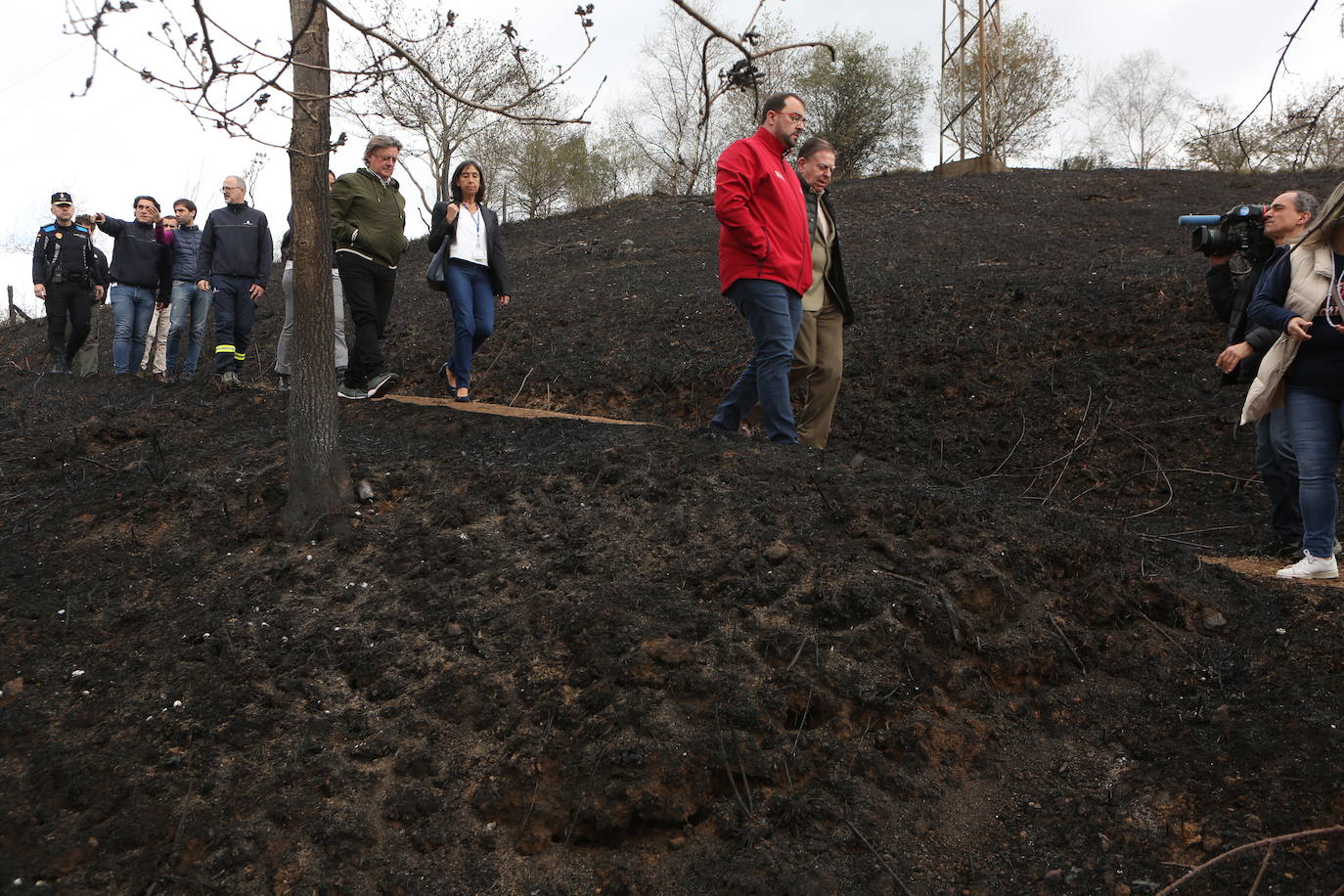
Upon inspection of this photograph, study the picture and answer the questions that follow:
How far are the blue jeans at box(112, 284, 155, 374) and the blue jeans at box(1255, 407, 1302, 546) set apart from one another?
911cm

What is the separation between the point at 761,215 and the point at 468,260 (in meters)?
2.35

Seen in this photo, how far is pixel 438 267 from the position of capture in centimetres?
635

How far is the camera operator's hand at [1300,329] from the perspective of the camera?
13.5 feet

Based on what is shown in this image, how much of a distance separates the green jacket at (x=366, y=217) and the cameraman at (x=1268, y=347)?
505 centimetres

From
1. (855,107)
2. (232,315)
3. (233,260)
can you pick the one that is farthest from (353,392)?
(855,107)

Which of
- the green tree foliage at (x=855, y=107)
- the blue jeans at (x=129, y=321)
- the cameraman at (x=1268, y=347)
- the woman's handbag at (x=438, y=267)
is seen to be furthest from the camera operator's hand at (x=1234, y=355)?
the green tree foliage at (x=855, y=107)

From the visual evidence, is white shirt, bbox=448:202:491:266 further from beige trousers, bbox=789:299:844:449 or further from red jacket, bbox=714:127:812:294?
beige trousers, bbox=789:299:844:449

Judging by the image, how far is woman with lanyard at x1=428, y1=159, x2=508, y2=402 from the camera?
20.4ft

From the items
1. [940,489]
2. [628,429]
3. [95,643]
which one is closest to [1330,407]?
[940,489]

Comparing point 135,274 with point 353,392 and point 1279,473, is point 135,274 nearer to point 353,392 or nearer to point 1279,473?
point 353,392

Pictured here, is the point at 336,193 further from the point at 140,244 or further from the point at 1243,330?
the point at 1243,330

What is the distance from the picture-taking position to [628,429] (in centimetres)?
508

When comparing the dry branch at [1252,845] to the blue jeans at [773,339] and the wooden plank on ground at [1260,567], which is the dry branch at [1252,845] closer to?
the wooden plank on ground at [1260,567]

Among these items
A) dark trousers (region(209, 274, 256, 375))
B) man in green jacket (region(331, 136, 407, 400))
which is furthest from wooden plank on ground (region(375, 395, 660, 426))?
dark trousers (region(209, 274, 256, 375))
